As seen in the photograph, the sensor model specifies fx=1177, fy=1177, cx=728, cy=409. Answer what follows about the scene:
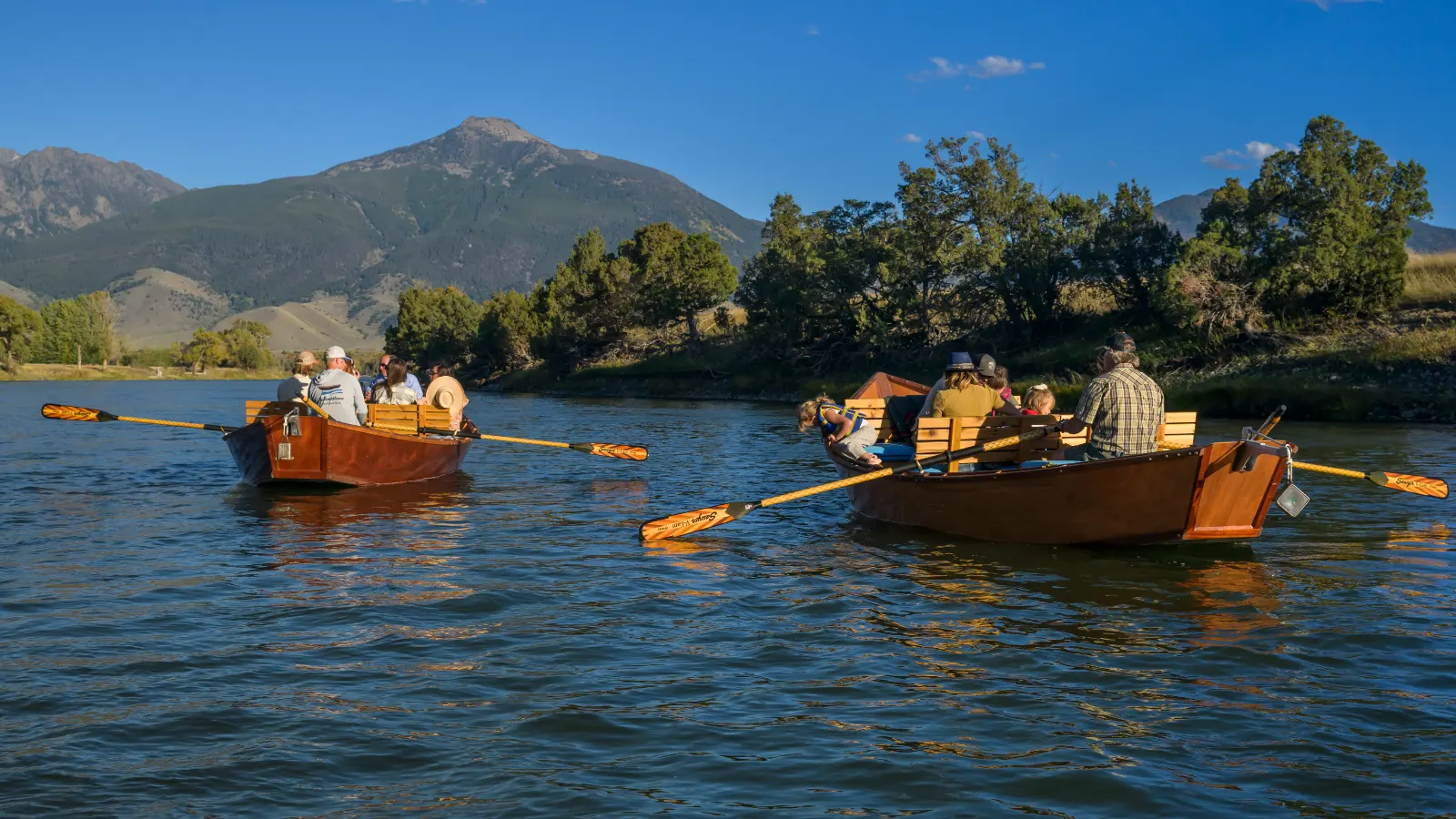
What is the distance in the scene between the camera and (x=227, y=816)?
18.3ft

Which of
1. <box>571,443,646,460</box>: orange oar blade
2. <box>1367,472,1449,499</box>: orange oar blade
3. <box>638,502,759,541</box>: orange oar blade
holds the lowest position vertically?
<box>638,502,759,541</box>: orange oar blade

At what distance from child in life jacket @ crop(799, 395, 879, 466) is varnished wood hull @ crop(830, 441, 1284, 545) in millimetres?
1883

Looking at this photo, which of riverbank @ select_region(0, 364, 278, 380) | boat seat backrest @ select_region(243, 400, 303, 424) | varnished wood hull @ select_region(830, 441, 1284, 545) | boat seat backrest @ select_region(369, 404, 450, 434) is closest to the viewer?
varnished wood hull @ select_region(830, 441, 1284, 545)

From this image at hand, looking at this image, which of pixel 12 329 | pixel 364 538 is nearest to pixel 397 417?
pixel 364 538

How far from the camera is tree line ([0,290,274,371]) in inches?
4373

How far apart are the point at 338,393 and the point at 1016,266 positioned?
3884 centimetres

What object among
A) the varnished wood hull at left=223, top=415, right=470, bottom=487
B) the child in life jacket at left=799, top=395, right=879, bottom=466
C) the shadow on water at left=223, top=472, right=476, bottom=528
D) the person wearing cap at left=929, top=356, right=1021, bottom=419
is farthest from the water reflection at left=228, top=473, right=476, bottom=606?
the person wearing cap at left=929, top=356, right=1021, bottom=419

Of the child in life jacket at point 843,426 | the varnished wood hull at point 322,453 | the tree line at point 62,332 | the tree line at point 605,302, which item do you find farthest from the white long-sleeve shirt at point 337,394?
the tree line at point 62,332

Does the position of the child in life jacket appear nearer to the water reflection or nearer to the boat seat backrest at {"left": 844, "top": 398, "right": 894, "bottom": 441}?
the boat seat backrest at {"left": 844, "top": 398, "right": 894, "bottom": 441}

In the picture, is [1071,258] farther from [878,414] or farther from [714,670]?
[714,670]

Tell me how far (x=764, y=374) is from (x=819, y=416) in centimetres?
4557

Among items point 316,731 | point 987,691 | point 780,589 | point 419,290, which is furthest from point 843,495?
point 419,290

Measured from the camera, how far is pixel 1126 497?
37.6 ft

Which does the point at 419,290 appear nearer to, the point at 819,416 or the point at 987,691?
the point at 819,416
